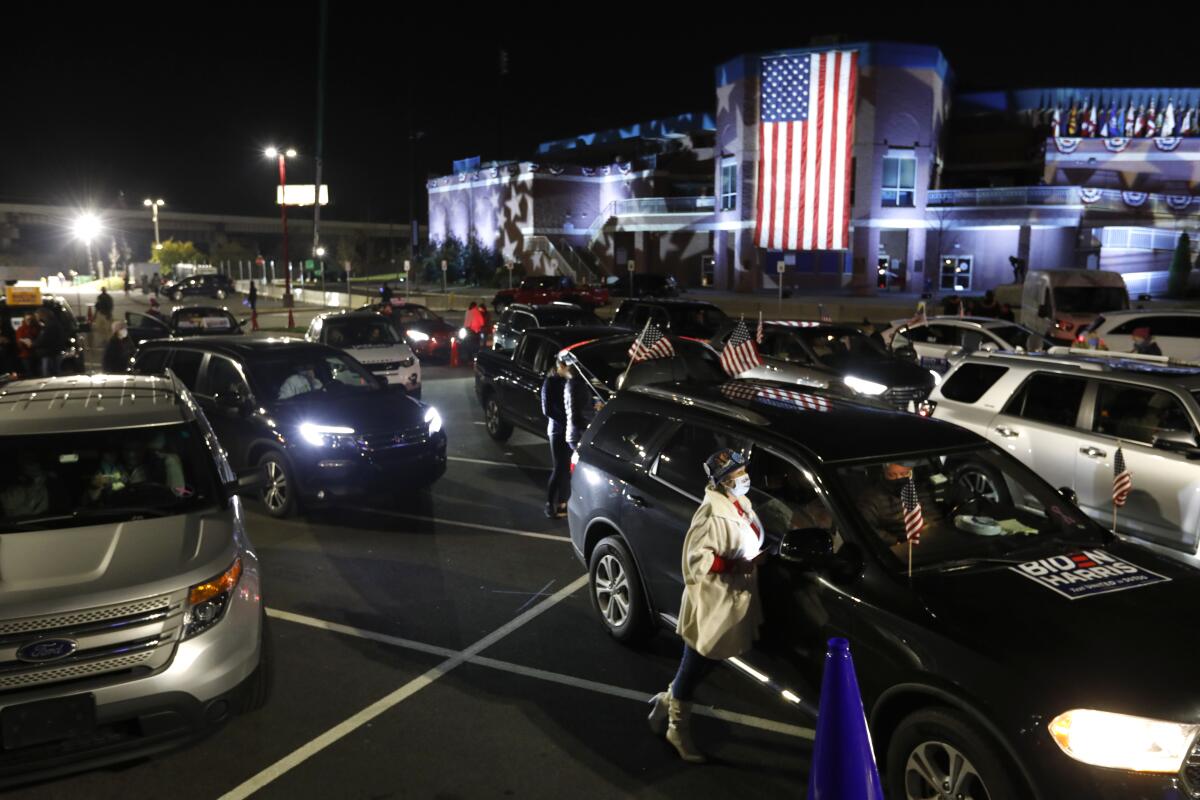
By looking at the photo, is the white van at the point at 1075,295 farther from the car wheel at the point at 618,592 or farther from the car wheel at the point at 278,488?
the car wheel at the point at 278,488

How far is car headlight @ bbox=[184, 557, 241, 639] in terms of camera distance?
172 inches

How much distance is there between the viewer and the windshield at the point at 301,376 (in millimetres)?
9297

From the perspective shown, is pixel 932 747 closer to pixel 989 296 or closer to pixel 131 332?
pixel 989 296

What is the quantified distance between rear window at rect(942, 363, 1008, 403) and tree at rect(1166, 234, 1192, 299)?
36320 millimetres

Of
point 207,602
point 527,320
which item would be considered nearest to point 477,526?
point 207,602

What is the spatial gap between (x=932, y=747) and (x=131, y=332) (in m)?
22.6

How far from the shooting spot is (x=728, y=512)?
421 centimetres

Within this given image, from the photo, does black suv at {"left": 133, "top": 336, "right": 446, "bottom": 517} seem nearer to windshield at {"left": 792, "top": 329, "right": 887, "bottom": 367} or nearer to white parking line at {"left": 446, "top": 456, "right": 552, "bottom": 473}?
white parking line at {"left": 446, "top": 456, "right": 552, "bottom": 473}

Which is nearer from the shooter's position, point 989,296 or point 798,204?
point 989,296

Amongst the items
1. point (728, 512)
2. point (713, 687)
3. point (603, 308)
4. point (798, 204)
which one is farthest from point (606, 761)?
point (798, 204)

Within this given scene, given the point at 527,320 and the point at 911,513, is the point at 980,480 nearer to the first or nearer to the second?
the point at 911,513

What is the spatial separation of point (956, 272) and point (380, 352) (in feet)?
120

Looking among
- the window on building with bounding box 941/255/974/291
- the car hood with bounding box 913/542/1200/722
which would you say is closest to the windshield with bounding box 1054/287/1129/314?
the car hood with bounding box 913/542/1200/722

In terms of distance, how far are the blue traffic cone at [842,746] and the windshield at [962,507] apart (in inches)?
56.2
